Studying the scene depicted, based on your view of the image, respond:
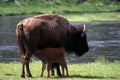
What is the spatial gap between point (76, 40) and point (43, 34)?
2.03 metres

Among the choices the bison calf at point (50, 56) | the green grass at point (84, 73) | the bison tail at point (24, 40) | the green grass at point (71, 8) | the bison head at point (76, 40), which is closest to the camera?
the green grass at point (84, 73)

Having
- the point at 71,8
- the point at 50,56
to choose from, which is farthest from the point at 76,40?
the point at 71,8

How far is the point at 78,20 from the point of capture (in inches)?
2549

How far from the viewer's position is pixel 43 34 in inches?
628

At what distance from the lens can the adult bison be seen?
15.6 meters

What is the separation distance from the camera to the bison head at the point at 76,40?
1703cm

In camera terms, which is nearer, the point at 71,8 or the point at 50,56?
the point at 50,56

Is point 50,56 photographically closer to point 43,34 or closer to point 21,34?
point 43,34

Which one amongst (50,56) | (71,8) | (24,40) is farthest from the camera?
(71,8)

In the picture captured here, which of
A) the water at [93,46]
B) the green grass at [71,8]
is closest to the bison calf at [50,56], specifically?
the water at [93,46]

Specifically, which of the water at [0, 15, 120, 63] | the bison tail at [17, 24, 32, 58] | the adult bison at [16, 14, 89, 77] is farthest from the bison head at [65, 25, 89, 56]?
the water at [0, 15, 120, 63]

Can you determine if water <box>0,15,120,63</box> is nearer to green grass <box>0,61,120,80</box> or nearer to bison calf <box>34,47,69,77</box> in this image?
green grass <box>0,61,120,80</box>

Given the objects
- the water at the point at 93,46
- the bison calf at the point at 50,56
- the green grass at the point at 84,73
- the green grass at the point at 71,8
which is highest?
the bison calf at the point at 50,56

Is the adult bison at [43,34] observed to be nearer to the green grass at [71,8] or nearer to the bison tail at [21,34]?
the bison tail at [21,34]
